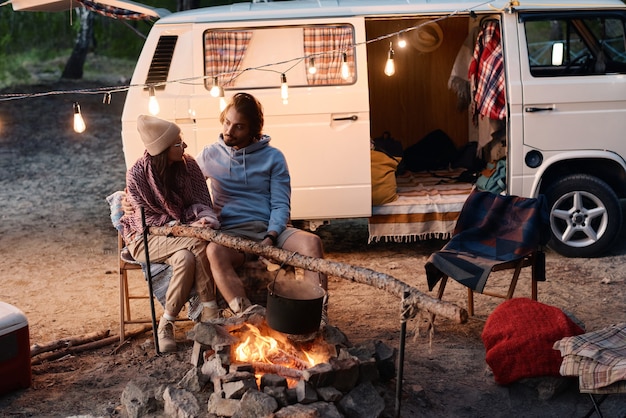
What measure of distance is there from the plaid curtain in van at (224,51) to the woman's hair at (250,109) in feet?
4.50

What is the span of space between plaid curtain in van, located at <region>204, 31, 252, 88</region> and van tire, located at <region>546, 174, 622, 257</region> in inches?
109

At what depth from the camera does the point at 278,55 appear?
6969mm

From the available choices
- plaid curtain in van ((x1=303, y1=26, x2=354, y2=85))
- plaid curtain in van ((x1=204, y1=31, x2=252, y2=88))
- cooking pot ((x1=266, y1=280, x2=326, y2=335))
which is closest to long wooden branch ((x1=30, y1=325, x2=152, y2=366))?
cooking pot ((x1=266, y1=280, x2=326, y2=335))

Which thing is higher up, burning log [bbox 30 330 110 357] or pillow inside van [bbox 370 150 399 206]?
pillow inside van [bbox 370 150 399 206]

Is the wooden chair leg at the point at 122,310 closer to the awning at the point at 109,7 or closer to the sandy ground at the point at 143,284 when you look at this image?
the sandy ground at the point at 143,284

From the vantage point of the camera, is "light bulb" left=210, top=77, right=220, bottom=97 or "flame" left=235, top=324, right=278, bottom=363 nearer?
"flame" left=235, top=324, right=278, bottom=363

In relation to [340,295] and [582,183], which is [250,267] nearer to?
[340,295]

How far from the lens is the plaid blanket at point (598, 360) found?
12.6 ft

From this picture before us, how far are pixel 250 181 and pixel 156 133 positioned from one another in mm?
745

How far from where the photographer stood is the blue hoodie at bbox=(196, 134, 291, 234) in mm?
5676

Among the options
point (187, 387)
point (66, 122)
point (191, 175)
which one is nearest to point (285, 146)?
point (191, 175)

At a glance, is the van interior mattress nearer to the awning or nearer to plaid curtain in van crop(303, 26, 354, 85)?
plaid curtain in van crop(303, 26, 354, 85)

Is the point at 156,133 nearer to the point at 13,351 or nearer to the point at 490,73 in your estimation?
the point at 13,351

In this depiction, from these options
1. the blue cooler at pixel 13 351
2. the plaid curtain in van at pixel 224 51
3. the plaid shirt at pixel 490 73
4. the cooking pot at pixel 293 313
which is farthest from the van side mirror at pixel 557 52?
the blue cooler at pixel 13 351
